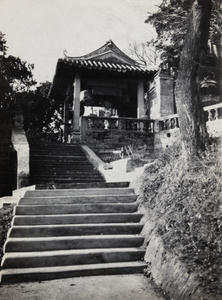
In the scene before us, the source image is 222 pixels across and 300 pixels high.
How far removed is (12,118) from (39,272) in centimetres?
887

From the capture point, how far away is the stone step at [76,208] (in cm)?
467

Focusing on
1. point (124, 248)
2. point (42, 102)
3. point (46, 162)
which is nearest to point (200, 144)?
point (124, 248)

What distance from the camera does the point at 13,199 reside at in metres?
5.91

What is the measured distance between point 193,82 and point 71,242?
347cm

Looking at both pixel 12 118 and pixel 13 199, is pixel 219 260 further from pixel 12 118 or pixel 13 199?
pixel 12 118

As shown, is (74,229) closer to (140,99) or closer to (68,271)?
(68,271)

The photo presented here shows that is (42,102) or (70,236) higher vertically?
(42,102)

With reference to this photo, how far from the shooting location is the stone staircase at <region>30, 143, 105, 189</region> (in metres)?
7.72

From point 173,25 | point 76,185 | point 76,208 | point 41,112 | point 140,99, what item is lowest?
point 76,208

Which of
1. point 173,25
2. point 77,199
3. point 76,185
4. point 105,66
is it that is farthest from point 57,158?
point 173,25

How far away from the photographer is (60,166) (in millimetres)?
8906

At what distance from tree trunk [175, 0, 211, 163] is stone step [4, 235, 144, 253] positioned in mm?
1760

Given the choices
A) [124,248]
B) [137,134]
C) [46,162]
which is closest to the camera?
[124,248]

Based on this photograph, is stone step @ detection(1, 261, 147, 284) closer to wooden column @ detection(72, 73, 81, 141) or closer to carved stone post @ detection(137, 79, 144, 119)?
wooden column @ detection(72, 73, 81, 141)
